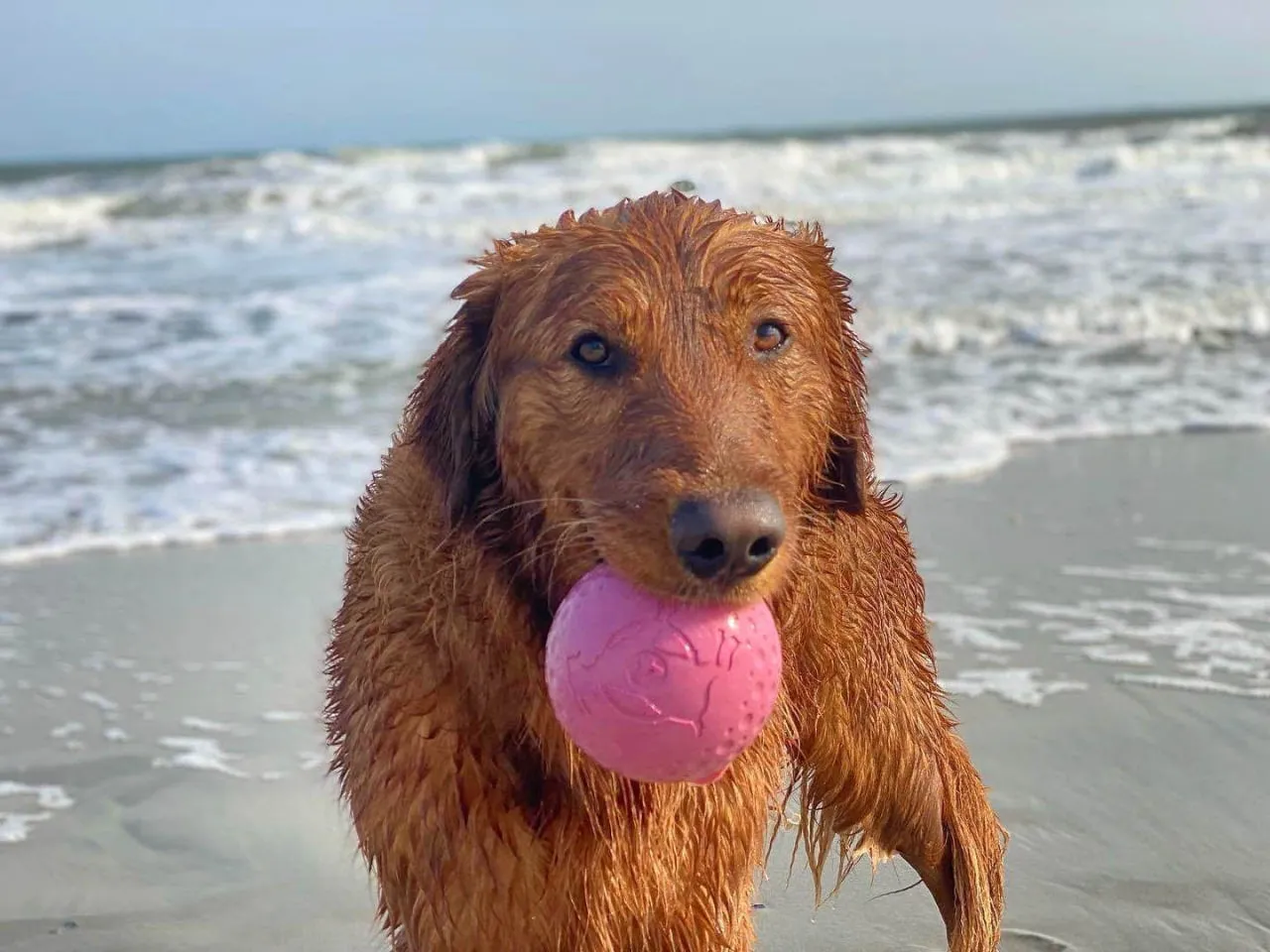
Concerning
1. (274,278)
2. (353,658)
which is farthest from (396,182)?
(353,658)

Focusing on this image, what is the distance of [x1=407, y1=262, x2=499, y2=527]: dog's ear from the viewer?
8.77ft

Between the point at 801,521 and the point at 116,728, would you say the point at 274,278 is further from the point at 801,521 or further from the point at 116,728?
the point at 801,521

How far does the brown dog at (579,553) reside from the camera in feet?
8.06

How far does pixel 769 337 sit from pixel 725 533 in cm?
62

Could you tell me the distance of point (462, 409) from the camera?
8.93 feet

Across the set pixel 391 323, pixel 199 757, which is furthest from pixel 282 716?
pixel 391 323

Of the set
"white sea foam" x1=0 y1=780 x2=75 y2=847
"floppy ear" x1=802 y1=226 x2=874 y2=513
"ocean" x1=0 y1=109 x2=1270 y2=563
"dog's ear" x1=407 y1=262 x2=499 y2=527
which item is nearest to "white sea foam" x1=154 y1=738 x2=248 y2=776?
"white sea foam" x1=0 y1=780 x2=75 y2=847

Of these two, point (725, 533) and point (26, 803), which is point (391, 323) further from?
point (725, 533)

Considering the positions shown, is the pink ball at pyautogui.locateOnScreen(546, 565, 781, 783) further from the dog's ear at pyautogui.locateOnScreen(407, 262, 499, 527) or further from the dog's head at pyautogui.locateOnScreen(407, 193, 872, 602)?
the dog's ear at pyautogui.locateOnScreen(407, 262, 499, 527)

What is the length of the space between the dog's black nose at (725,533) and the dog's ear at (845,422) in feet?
2.18

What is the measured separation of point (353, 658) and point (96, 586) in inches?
146

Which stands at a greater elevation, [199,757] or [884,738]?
[884,738]

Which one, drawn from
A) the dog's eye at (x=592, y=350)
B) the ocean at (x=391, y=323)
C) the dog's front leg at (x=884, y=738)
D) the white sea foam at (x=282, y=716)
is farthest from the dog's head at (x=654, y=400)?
the white sea foam at (x=282, y=716)

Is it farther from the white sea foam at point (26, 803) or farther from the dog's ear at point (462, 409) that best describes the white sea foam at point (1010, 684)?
the white sea foam at point (26, 803)
